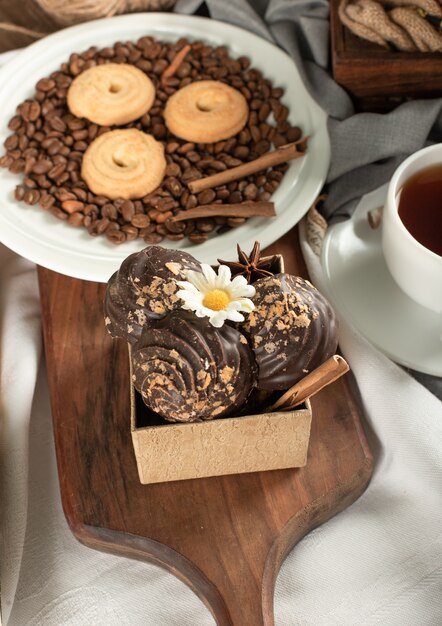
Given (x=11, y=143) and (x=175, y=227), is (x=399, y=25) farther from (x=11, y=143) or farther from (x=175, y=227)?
(x=11, y=143)

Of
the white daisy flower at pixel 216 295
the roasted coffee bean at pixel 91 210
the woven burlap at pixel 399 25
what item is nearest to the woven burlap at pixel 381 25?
the woven burlap at pixel 399 25

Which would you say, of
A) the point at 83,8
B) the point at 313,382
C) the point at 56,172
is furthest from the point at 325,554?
the point at 83,8

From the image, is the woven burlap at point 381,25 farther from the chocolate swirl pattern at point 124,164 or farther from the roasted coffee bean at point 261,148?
the chocolate swirl pattern at point 124,164

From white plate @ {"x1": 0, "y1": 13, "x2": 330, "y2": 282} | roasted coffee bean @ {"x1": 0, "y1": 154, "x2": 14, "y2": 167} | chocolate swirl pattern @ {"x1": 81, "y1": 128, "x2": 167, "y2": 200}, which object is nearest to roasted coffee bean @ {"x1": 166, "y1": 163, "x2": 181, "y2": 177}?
chocolate swirl pattern @ {"x1": 81, "y1": 128, "x2": 167, "y2": 200}

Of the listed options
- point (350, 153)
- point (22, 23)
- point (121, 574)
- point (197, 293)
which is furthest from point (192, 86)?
point (121, 574)

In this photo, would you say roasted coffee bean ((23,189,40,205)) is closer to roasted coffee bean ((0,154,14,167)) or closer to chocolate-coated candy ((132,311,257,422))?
roasted coffee bean ((0,154,14,167))

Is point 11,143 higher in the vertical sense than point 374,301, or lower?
higher

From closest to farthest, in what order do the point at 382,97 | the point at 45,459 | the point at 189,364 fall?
1. the point at 189,364
2. the point at 45,459
3. the point at 382,97

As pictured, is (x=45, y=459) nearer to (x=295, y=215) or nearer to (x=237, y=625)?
(x=237, y=625)
